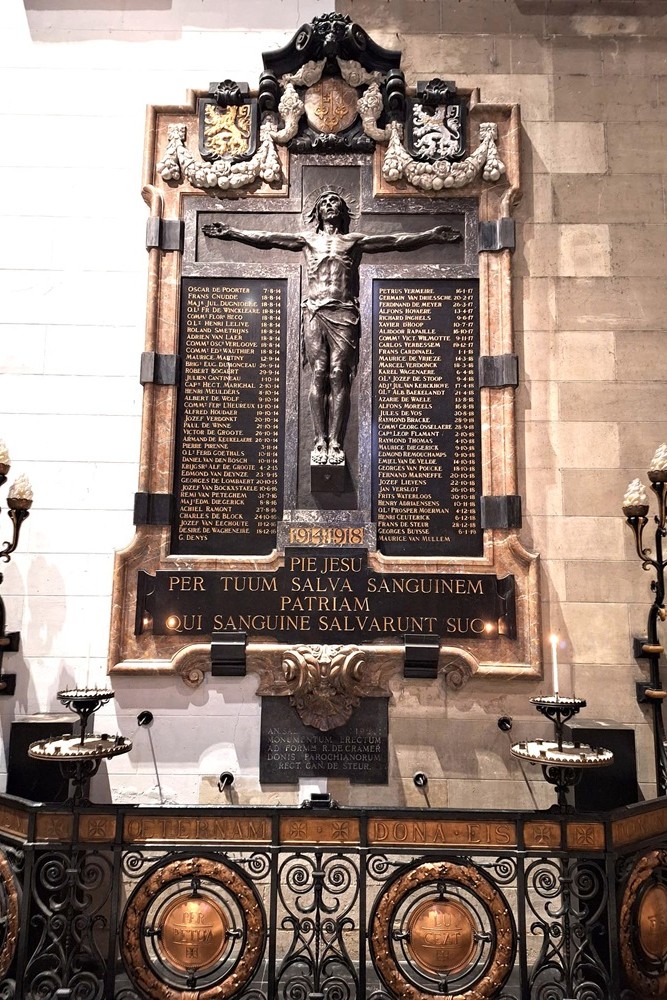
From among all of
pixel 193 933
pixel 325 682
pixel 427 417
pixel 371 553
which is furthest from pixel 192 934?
pixel 427 417

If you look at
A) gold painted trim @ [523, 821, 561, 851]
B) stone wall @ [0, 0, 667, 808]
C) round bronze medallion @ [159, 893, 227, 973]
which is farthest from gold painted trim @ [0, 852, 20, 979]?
gold painted trim @ [523, 821, 561, 851]

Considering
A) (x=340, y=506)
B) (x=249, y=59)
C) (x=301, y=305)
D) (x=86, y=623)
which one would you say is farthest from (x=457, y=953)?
(x=249, y=59)

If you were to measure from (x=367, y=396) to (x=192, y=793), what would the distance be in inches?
128

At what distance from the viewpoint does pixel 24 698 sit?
5281 mm

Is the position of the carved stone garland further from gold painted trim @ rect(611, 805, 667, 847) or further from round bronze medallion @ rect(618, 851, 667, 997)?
round bronze medallion @ rect(618, 851, 667, 997)

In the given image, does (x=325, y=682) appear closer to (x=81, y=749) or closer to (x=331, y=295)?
(x=81, y=749)

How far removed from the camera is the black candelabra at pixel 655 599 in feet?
16.1

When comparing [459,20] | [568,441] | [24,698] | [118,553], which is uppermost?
[459,20]

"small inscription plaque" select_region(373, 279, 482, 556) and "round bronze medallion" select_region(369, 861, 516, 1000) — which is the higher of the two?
"small inscription plaque" select_region(373, 279, 482, 556)

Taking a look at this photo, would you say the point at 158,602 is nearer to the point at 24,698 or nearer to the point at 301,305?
the point at 24,698

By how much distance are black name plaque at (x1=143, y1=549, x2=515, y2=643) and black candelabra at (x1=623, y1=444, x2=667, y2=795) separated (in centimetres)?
97

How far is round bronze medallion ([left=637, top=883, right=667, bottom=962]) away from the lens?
152 inches

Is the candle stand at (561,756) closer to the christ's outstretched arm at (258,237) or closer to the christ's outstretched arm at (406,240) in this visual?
the christ's outstretched arm at (406,240)

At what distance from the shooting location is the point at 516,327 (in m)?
5.70
